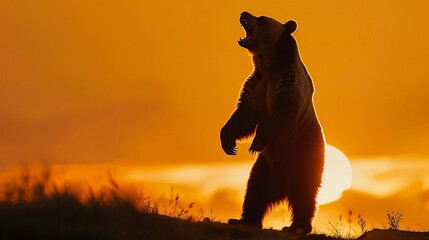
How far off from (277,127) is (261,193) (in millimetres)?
1027

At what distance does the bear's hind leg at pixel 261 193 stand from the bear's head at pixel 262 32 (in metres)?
1.64

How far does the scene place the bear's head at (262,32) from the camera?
1180 cm

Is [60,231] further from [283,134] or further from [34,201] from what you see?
[283,134]

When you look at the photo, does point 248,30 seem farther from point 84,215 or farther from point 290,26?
point 84,215

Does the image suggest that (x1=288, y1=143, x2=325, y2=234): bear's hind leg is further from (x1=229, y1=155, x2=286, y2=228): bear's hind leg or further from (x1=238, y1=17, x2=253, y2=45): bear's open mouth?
(x1=238, y1=17, x2=253, y2=45): bear's open mouth

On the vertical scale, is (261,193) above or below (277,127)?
below

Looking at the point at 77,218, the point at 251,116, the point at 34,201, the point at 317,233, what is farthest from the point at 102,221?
the point at 251,116

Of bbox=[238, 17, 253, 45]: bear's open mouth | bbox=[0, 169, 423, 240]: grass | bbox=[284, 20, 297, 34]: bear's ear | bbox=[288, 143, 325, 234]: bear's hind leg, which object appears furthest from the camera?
bbox=[238, 17, 253, 45]: bear's open mouth

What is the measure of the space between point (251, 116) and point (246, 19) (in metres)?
1.41

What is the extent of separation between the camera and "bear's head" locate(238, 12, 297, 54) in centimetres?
1180

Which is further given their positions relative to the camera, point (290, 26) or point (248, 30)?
point (248, 30)

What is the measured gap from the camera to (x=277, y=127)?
1093cm

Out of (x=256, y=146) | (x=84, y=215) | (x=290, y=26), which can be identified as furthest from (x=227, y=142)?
(x=84, y=215)

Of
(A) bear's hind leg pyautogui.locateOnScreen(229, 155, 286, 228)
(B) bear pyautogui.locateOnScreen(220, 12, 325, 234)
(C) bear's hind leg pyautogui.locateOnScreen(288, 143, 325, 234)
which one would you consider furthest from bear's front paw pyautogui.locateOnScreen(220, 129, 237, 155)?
(C) bear's hind leg pyautogui.locateOnScreen(288, 143, 325, 234)
